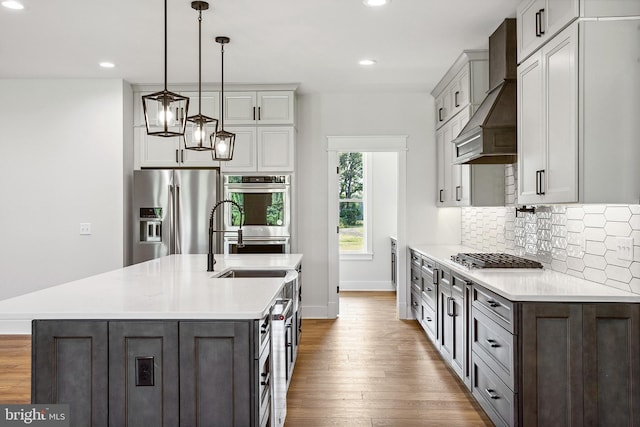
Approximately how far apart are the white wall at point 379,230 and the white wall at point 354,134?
1.83 m

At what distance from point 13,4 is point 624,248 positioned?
4.08 m

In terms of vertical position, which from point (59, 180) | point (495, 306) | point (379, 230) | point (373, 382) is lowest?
point (373, 382)

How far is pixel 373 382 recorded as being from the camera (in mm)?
3590

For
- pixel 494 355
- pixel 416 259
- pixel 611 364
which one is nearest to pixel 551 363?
pixel 611 364

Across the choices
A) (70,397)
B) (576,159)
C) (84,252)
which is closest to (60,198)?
(84,252)

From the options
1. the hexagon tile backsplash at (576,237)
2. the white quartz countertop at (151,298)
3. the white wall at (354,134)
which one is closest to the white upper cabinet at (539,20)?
the hexagon tile backsplash at (576,237)

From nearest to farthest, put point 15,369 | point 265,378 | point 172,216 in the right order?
point 265,378
point 15,369
point 172,216

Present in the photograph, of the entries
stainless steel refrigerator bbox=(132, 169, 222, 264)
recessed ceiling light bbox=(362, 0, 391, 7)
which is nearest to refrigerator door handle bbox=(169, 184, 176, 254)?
stainless steel refrigerator bbox=(132, 169, 222, 264)

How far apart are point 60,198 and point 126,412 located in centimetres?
372

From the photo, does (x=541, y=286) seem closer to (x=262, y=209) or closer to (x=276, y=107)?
(x=262, y=209)

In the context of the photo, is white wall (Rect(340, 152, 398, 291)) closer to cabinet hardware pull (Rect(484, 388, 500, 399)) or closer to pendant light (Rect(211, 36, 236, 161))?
pendant light (Rect(211, 36, 236, 161))

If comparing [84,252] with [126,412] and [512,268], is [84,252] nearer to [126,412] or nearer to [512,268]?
[126,412]

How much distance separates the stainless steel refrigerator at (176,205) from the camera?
5020 mm

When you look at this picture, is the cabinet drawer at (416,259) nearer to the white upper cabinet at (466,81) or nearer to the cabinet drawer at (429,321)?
the cabinet drawer at (429,321)
